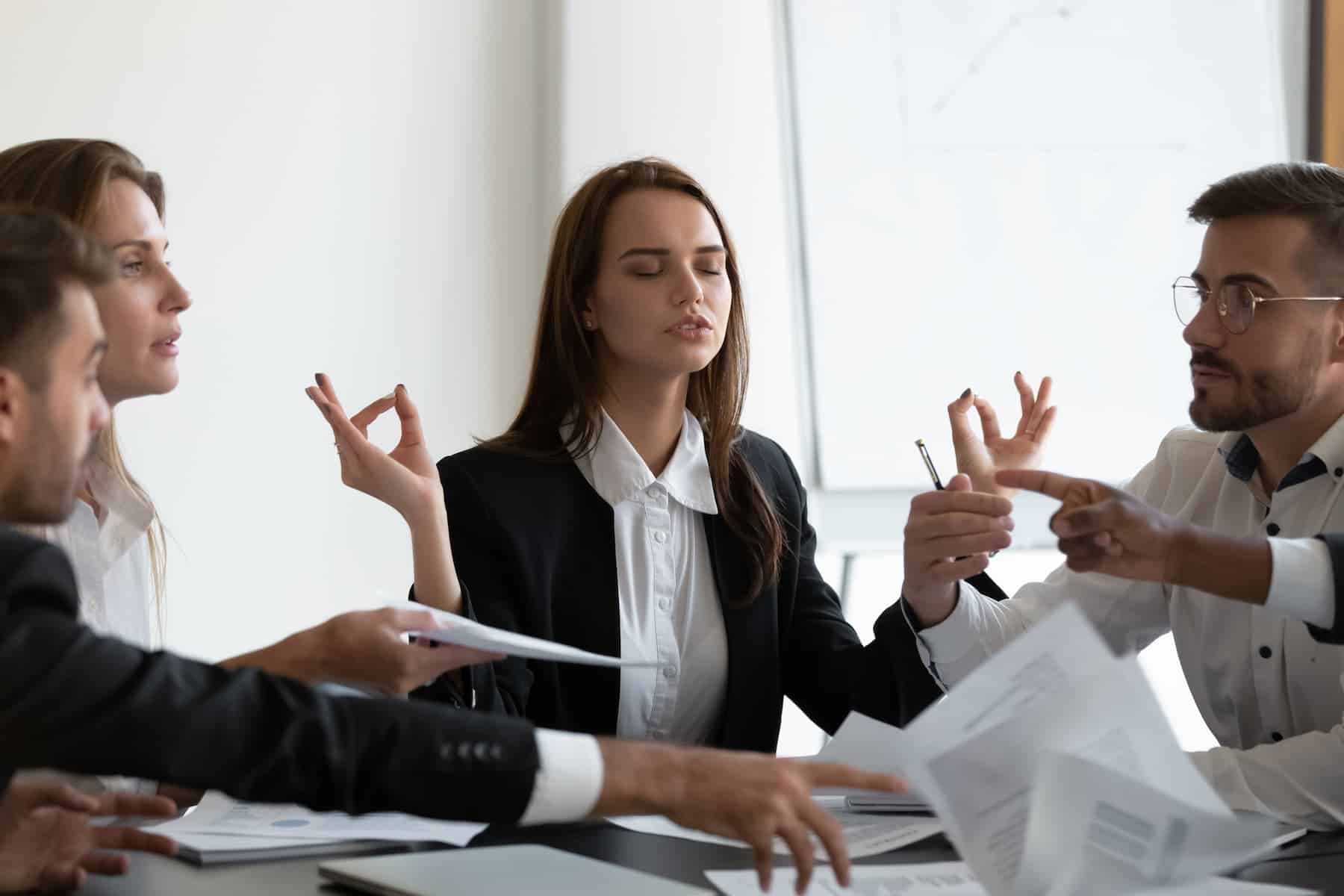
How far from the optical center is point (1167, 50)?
3697 millimetres

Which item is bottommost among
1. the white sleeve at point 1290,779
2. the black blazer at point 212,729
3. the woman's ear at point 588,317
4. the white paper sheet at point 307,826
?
the white sleeve at point 1290,779

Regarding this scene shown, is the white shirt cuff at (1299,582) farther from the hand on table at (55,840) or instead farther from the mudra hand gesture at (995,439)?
the hand on table at (55,840)

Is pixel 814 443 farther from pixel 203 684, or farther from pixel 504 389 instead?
pixel 203 684

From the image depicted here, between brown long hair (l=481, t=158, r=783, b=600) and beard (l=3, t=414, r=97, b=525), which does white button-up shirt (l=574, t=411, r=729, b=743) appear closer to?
brown long hair (l=481, t=158, r=783, b=600)

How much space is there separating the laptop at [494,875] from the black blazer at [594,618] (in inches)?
24.6

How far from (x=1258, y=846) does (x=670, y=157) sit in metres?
2.77

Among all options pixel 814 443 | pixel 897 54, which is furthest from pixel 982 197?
pixel 814 443

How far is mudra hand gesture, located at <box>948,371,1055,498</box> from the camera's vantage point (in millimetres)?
2100

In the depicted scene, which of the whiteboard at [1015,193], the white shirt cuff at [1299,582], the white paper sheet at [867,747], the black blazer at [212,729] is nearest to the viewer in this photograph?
the black blazer at [212,729]

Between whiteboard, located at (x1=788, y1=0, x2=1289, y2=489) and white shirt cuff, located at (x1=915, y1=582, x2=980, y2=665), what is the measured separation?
68.9 inches

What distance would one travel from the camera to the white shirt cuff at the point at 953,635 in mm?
1965

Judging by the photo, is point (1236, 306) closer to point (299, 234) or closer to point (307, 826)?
point (307, 826)

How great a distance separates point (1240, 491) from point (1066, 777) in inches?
42.6

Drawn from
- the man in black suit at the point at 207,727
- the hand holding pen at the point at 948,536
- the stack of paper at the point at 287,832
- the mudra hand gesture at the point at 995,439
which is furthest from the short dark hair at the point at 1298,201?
the stack of paper at the point at 287,832
